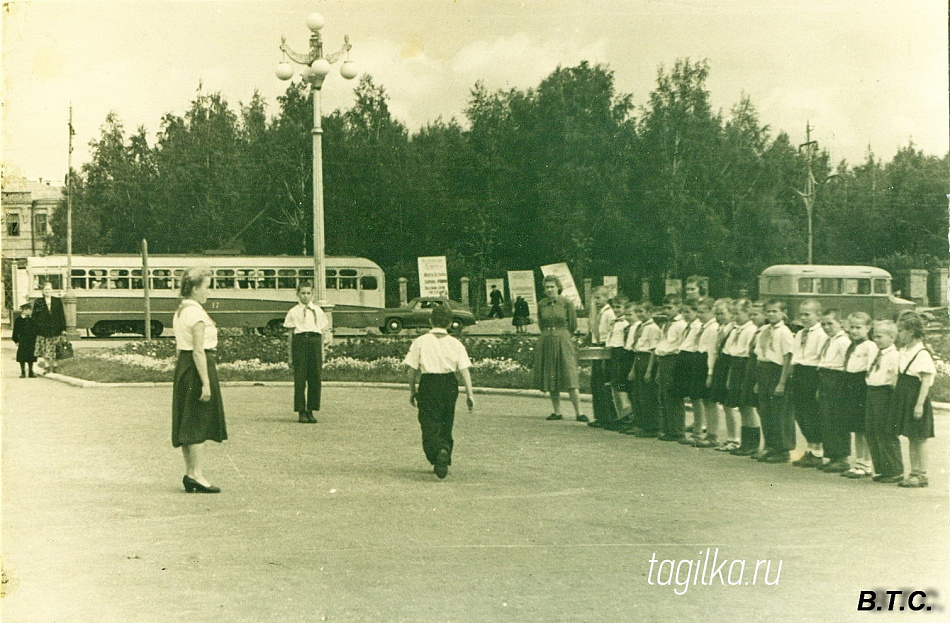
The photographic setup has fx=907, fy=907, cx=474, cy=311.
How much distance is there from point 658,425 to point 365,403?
386 centimetres

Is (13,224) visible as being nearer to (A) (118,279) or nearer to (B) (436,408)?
(B) (436,408)

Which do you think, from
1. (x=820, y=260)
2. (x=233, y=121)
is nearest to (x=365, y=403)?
(x=233, y=121)

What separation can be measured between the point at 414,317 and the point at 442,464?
4.94 m

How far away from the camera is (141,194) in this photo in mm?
13336

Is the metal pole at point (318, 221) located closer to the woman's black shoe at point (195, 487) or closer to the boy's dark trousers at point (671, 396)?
the boy's dark trousers at point (671, 396)

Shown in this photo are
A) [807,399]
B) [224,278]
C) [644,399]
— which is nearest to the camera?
[807,399]

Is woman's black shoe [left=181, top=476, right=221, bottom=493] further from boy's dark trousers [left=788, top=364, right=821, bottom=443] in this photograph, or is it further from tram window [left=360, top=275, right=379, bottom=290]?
tram window [left=360, top=275, right=379, bottom=290]

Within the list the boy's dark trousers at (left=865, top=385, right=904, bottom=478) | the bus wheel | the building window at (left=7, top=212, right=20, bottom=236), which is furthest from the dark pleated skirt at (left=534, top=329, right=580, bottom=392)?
the bus wheel

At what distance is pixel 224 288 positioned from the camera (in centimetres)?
1452

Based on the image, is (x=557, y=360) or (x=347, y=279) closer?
(x=557, y=360)

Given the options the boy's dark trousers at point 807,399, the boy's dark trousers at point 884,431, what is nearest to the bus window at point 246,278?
the boy's dark trousers at point 807,399

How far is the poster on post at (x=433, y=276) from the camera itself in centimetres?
1150

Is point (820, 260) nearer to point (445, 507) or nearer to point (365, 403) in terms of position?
point (445, 507)

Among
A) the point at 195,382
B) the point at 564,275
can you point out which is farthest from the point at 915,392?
the point at 195,382
